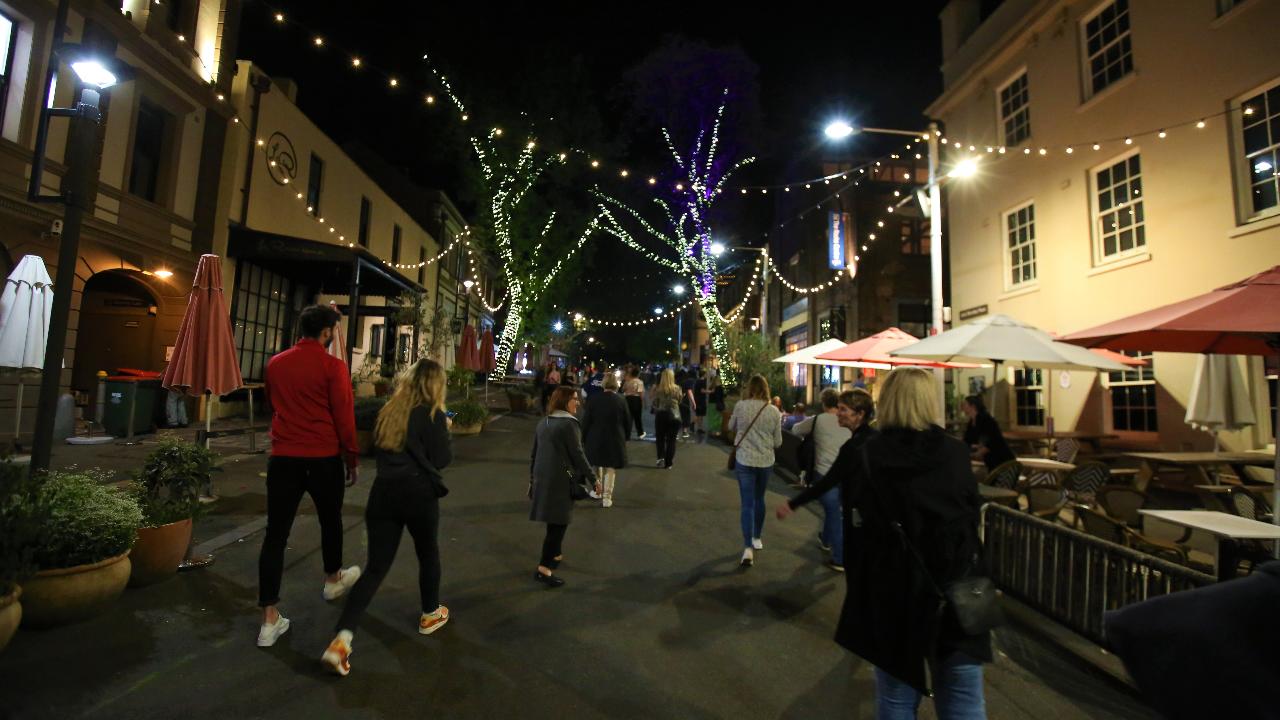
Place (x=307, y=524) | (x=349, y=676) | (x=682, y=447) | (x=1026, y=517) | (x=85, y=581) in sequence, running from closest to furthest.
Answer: (x=349, y=676) < (x=85, y=581) < (x=1026, y=517) < (x=307, y=524) < (x=682, y=447)

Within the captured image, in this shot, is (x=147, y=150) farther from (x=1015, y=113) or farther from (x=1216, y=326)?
(x=1015, y=113)

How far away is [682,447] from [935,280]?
263 inches

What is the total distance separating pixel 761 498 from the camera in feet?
20.3

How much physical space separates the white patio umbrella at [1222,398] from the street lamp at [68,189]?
451 inches

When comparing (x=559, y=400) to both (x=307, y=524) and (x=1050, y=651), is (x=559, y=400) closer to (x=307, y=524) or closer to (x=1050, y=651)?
(x=307, y=524)

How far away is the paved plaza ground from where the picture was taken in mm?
3174

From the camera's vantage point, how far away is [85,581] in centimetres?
377

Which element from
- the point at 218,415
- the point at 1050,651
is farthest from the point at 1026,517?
the point at 218,415

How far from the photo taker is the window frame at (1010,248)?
42.0ft

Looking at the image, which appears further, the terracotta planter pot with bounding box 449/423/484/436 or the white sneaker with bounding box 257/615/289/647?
the terracotta planter pot with bounding box 449/423/484/436

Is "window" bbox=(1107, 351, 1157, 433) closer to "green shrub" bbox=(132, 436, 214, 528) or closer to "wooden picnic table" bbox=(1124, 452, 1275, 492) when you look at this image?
"wooden picnic table" bbox=(1124, 452, 1275, 492)

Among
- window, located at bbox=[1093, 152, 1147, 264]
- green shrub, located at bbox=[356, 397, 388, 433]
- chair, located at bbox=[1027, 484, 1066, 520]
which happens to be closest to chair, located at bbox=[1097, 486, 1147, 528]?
chair, located at bbox=[1027, 484, 1066, 520]

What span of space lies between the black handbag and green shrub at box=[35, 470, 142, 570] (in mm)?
4620

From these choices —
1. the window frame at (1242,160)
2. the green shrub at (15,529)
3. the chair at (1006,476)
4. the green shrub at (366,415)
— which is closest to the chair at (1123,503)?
the chair at (1006,476)
